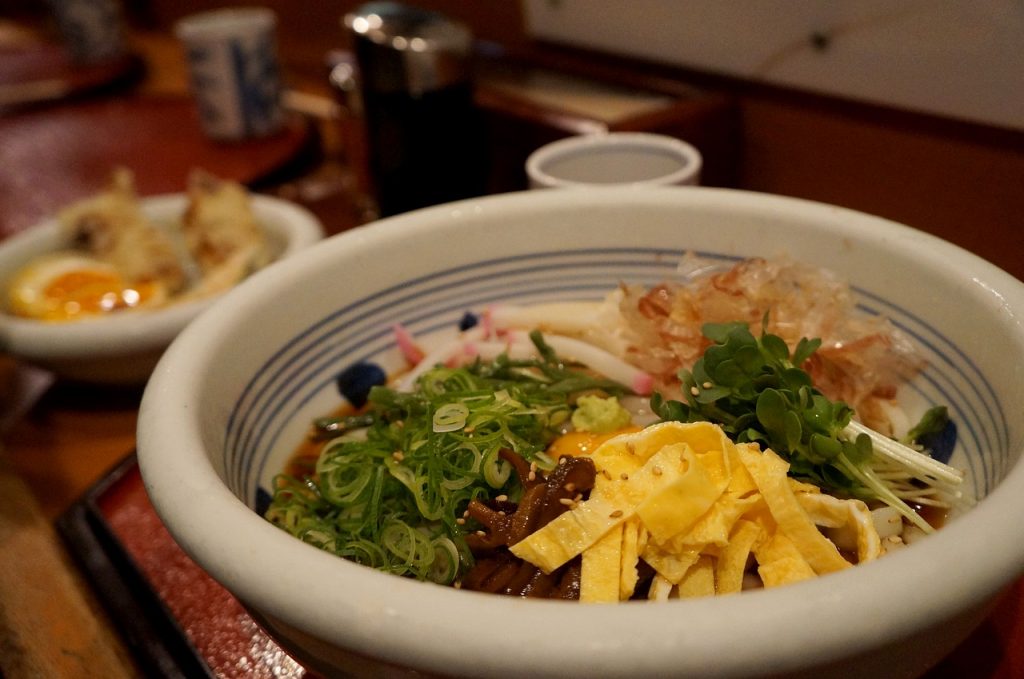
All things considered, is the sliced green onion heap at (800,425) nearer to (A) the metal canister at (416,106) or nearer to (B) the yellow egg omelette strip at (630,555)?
(B) the yellow egg omelette strip at (630,555)

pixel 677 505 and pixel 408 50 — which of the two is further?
pixel 408 50

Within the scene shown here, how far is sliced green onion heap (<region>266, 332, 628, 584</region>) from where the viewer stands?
810 millimetres

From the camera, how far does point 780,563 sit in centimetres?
69

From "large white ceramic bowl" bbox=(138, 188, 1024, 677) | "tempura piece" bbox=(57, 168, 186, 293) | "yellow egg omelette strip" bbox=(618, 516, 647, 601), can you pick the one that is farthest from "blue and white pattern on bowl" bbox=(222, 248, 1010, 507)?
"tempura piece" bbox=(57, 168, 186, 293)

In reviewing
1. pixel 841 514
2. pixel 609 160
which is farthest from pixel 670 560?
pixel 609 160

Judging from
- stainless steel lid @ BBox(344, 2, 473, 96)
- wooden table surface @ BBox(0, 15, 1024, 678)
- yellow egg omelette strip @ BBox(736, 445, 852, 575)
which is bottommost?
wooden table surface @ BBox(0, 15, 1024, 678)

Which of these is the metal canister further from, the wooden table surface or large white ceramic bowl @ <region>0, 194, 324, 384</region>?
large white ceramic bowl @ <region>0, 194, 324, 384</region>

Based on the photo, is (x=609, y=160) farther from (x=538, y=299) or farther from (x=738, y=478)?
(x=738, y=478)

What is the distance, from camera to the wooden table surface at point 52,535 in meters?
0.81

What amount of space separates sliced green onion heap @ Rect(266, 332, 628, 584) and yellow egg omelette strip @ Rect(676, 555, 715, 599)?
0.20 metres

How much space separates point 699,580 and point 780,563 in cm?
A: 7

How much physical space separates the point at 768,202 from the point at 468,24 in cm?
163

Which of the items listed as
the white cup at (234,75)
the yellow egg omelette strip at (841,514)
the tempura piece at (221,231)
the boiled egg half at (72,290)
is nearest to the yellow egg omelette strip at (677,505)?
the yellow egg omelette strip at (841,514)

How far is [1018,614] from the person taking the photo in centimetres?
79
